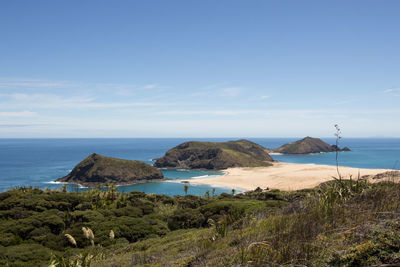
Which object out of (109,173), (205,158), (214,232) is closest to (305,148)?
(205,158)

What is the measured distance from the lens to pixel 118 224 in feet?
76.8

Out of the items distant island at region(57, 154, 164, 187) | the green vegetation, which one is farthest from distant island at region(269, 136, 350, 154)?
the green vegetation

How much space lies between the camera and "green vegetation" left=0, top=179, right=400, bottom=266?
206 inches

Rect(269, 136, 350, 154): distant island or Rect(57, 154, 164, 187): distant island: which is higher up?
Rect(269, 136, 350, 154): distant island

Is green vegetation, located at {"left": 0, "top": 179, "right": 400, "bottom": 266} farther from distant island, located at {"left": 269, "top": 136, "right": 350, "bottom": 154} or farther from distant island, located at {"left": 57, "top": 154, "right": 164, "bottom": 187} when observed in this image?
distant island, located at {"left": 269, "top": 136, "right": 350, "bottom": 154}

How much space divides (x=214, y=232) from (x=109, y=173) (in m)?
79.6

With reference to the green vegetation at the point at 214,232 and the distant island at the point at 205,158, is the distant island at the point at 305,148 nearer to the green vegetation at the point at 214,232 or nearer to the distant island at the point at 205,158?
the distant island at the point at 205,158

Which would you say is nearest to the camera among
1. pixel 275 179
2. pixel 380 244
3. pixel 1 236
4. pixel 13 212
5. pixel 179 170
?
pixel 380 244

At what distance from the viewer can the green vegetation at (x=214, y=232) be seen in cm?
523

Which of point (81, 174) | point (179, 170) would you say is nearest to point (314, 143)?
point (179, 170)

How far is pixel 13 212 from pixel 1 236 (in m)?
6.04

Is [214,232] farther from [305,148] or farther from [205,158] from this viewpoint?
[305,148]

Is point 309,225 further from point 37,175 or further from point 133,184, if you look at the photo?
point 37,175

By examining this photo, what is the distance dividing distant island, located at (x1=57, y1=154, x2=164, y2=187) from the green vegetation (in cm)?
4630
